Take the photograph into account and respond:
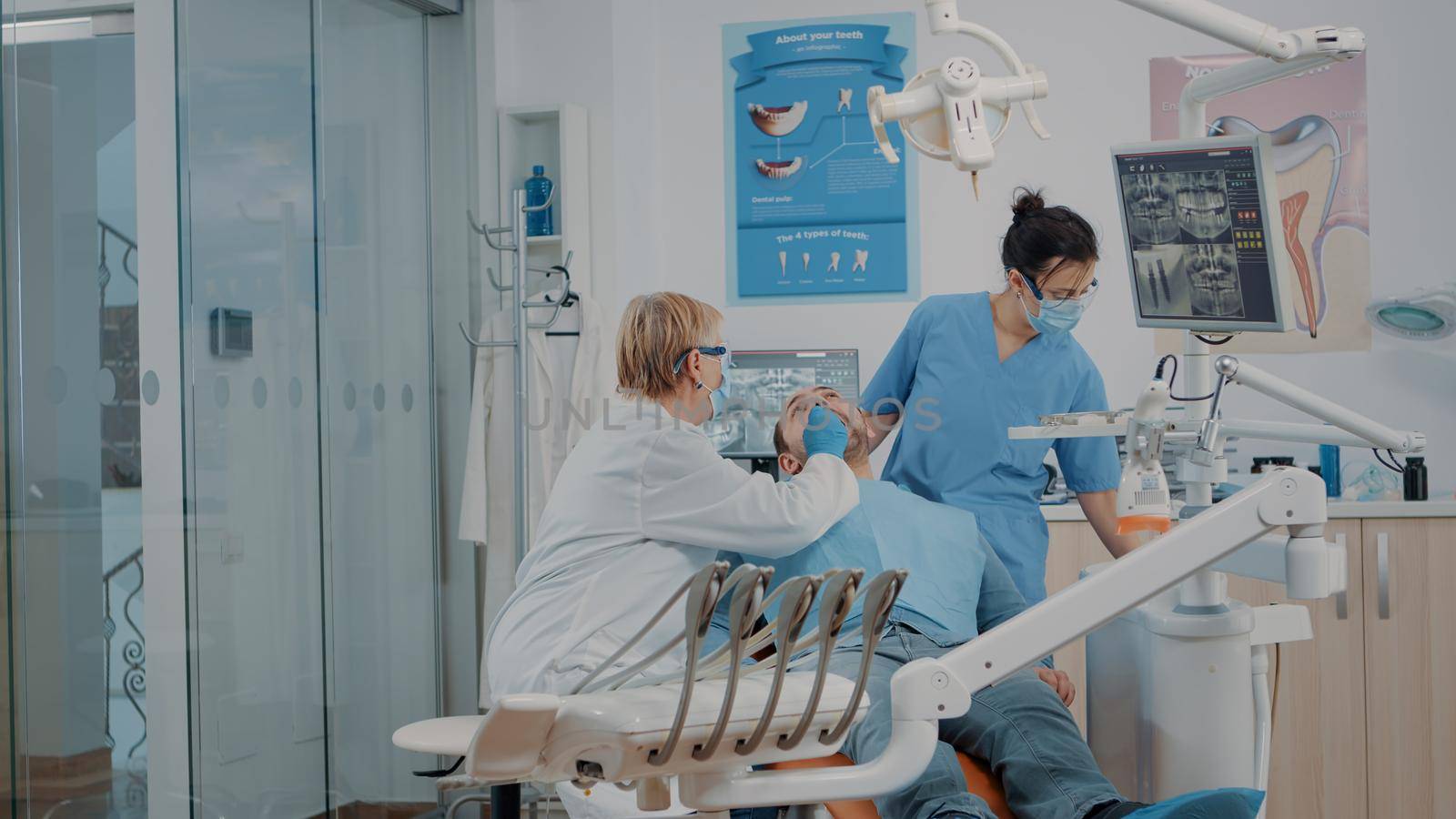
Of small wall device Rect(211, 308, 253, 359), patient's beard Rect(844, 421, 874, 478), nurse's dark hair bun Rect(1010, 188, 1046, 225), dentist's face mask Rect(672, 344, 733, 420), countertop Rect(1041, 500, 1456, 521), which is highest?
nurse's dark hair bun Rect(1010, 188, 1046, 225)

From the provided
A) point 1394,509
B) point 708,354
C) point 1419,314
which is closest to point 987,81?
point 708,354

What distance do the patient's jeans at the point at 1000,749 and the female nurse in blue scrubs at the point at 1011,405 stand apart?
54 cm

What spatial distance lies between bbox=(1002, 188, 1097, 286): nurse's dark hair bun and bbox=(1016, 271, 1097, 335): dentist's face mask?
→ 0.03 m

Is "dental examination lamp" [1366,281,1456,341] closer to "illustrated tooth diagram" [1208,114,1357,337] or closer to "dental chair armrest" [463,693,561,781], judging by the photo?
"illustrated tooth diagram" [1208,114,1357,337]

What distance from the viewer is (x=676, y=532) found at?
190 cm

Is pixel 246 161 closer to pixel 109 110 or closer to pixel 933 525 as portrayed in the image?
pixel 109 110

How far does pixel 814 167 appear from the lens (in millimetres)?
3824

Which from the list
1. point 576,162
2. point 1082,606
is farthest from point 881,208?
point 1082,606

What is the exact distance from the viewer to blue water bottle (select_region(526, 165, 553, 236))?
354 centimetres

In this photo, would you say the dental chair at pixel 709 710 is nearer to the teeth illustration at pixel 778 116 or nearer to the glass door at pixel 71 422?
the glass door at pixel 71 422

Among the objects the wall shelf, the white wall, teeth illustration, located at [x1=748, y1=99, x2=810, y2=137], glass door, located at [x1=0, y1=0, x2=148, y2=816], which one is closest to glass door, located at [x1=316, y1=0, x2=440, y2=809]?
the wall shelf

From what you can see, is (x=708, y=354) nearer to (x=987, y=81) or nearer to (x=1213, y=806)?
(x=987, y=81)

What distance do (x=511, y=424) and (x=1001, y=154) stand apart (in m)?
1.64

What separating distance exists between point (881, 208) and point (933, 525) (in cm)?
172
